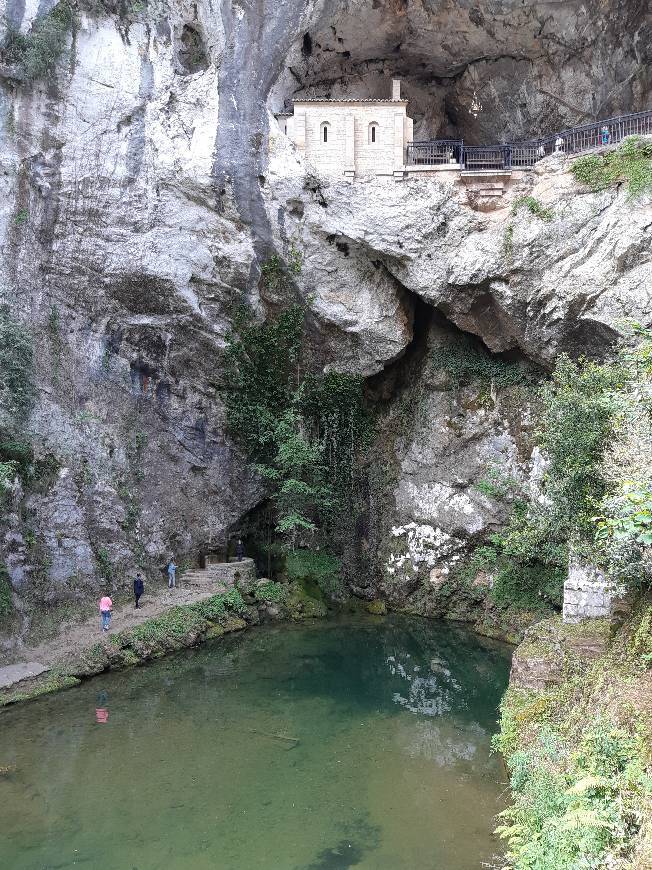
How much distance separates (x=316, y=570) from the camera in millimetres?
22938

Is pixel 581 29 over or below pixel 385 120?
over

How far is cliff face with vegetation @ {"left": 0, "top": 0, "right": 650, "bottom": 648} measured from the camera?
19531mm

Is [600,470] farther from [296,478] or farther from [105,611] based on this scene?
[296,478]

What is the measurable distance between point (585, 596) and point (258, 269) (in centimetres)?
1399

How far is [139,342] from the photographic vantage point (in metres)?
22.3

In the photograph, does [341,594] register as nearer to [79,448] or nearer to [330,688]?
[330,688]

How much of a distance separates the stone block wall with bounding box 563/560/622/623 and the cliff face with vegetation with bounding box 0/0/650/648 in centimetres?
493

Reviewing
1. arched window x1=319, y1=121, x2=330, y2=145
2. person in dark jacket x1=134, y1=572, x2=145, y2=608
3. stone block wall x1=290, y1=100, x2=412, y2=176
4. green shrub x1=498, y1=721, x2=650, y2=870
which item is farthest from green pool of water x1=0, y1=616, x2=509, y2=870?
arched window x1=319, y1=121, x2=330, y2=145

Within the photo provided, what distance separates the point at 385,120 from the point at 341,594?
1556 centimetres

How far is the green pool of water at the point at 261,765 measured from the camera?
10328 millimetres

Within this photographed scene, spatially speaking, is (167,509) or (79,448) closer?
(79,448)

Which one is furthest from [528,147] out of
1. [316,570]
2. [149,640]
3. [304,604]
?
[149,640]

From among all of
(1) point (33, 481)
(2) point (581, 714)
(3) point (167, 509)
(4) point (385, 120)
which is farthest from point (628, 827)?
(4) point (385, 120)

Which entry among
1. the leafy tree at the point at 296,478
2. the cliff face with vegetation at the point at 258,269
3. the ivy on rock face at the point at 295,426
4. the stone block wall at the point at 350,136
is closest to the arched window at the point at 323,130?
the stone block wall at the point at 350,136
